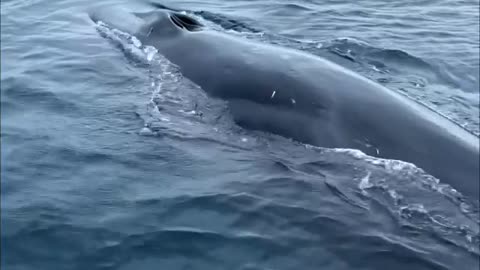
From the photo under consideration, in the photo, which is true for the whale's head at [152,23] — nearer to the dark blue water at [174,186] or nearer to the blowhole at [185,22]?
the blowhole at [185,22]

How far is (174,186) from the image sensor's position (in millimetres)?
9438

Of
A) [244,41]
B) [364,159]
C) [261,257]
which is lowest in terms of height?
[261,257]

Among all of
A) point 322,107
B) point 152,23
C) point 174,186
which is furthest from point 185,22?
point 174,186

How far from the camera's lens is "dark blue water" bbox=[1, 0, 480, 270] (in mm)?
7859

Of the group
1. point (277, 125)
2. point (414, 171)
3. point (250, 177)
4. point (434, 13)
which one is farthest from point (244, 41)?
point (434, 13)

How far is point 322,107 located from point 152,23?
193 inches

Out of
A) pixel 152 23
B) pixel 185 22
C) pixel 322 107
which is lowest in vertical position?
pixel 322 107

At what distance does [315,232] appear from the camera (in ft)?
27.9

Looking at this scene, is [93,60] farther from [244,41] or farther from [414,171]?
[414,171]

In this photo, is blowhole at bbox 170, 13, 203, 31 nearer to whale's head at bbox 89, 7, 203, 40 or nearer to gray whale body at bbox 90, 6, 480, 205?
whale's head at bbox 89, 7, 203, 40

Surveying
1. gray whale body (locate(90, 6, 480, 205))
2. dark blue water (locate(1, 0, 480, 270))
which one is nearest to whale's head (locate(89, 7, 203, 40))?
dark blue water (locate(1, 0, 480, 270))

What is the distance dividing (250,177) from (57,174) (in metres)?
2.45

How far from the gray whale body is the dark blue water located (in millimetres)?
179

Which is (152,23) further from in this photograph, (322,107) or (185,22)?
(322,107)
